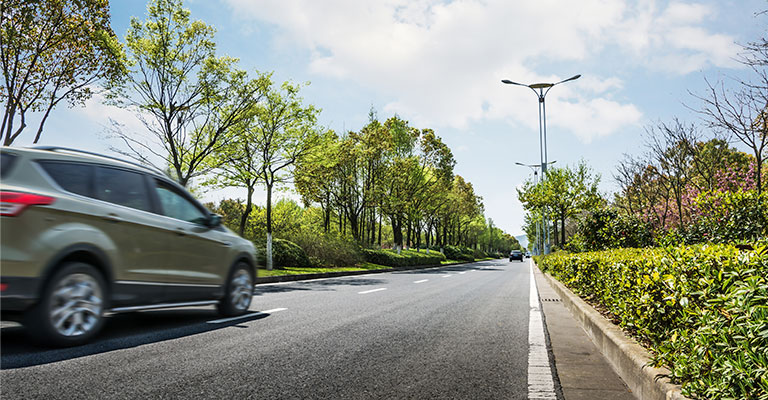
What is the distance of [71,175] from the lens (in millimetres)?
4547

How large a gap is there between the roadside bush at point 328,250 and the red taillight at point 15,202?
61.9 ft

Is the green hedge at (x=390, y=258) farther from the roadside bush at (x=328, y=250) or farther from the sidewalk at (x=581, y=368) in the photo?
the sidewalk at (x=581, y=368)

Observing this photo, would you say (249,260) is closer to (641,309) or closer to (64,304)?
(64,304)

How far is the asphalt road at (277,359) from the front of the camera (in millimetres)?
3316

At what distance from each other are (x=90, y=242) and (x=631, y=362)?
4551mm

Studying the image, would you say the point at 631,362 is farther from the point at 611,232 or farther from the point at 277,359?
the point at 611,232

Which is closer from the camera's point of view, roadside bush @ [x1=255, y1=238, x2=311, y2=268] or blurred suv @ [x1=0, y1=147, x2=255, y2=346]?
blurred suv @ [x1=0, y1=147, x2=255, y2=346]

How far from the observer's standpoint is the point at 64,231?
13.9 ft

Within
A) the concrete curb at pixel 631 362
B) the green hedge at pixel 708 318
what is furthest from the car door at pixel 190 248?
the green hedge at pixel 708 318

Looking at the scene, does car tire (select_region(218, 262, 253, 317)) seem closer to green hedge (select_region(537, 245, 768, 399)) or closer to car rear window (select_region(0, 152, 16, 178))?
car rear window (select_region(0, 152, 16, 178))

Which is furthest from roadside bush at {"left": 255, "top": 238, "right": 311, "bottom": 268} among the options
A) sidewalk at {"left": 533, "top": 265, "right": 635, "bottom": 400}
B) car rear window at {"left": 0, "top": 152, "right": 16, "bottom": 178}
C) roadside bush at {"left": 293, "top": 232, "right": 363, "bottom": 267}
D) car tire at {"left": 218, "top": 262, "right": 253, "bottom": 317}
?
car rear window at {"left": 0, "top": 152, "right": 16, "bottom": 178}

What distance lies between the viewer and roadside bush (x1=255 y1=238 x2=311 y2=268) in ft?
65.4

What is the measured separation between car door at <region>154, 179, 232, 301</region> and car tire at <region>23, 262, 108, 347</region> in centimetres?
94

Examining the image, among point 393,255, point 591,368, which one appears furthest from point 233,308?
point 393,255
